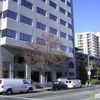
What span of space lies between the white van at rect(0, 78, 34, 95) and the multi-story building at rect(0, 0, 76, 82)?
39.9 feet

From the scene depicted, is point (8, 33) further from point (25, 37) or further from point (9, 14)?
point (25, 37)

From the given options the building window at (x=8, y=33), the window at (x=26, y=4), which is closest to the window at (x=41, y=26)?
the window at (x=26, y=4)

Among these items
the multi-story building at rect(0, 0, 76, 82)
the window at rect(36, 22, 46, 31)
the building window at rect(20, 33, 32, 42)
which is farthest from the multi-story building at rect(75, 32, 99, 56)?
the building window at rect(20, 33, 32, 42)

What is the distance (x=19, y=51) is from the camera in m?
42.2

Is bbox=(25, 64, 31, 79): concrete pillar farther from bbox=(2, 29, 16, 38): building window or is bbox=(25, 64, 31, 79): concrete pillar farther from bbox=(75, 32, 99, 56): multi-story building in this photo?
bbox=(75, 32, 99, 56): multi-story building

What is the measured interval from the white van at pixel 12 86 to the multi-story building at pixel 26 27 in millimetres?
12171

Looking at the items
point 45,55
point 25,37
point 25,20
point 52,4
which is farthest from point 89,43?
point 45,55

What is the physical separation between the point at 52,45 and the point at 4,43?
9.40 metres

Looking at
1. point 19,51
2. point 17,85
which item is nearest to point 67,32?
point 19,51

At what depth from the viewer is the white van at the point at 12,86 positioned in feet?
78.6

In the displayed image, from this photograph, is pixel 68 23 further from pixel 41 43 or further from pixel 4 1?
pixel 4 1

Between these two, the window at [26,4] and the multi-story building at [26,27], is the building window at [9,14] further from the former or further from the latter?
the window at [26,4]

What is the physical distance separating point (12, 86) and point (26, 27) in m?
19.9

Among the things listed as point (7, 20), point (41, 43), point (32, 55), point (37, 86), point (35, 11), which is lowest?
point (37, 86)
